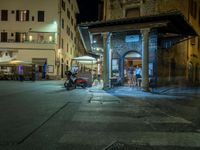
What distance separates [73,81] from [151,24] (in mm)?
7660

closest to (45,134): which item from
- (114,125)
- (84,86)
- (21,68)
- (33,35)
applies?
(114,125)

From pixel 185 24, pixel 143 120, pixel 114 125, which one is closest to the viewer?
pixel 114 125

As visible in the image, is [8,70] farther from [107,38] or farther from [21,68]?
[107,38]

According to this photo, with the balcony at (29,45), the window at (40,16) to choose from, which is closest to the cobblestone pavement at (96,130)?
the balcony at (29,45)

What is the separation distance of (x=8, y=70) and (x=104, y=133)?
35.7 meters

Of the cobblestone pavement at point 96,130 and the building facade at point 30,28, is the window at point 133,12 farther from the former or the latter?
the building facade at point 30,28

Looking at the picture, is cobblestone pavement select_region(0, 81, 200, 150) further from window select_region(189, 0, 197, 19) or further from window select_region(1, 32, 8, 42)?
window select_region(1, 32, 8, 42)

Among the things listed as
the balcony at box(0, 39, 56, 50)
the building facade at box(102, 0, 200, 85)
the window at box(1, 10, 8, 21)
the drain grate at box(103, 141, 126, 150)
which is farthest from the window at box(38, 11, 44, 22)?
the drain grate at box(103, 141, 126, 150)

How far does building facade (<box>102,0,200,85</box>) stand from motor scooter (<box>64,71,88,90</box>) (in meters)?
3.89

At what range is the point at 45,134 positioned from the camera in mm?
6070

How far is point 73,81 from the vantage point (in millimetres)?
21844

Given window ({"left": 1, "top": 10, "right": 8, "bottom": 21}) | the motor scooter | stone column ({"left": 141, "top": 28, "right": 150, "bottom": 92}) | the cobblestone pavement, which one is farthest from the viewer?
window ({"left": 1, "top": 10, "right": 8, "bottom": 21})

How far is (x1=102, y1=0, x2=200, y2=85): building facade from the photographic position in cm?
2178

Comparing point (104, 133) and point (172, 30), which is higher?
point (172, 30)
